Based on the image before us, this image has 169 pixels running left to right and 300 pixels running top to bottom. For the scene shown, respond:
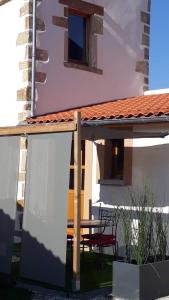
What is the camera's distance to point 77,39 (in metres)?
11.6

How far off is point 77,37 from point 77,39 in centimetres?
4

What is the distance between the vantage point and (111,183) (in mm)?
10023

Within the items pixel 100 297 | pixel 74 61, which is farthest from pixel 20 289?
pixel 74 61

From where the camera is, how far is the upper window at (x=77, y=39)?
11445 millimetres

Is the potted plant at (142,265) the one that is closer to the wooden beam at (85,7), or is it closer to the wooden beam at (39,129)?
the wooden beam at (39,129)

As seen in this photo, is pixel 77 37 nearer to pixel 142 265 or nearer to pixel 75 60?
pixel 75 60

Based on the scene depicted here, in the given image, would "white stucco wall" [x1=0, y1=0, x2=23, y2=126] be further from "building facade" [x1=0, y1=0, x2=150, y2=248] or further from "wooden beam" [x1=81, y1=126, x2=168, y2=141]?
"wooden beam" [x1=81, y1=126, x2=168, y2=141]

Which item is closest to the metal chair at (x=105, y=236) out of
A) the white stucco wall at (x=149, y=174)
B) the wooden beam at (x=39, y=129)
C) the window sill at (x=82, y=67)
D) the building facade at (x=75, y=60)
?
the white stucco wall at (x=149, y=174)

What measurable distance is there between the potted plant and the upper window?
5.34 meters

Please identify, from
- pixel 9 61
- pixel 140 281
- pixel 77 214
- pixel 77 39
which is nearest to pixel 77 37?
pixel 77 39

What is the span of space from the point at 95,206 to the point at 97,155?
0.99 m

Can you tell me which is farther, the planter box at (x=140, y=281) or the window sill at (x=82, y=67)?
the window sill at (x=82, y=67)

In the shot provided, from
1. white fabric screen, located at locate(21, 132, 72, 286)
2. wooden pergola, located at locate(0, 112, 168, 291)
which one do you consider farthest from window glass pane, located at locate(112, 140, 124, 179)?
white fabric screen, located at locate(21, 132, 72, 286)

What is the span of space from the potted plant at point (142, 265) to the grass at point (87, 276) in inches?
26.2
